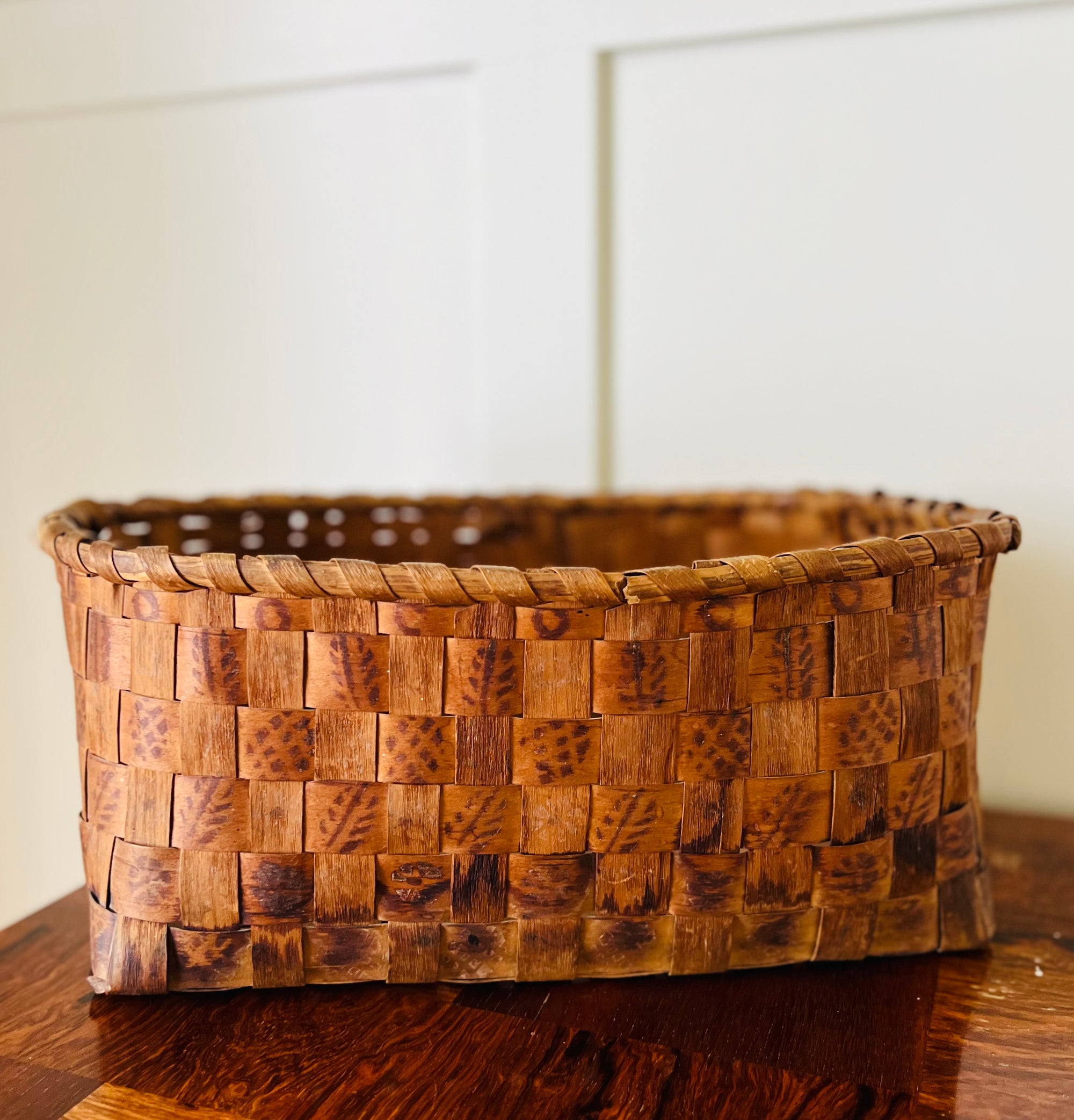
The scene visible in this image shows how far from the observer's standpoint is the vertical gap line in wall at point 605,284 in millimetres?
903

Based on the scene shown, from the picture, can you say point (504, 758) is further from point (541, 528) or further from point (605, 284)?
point (605, 284)

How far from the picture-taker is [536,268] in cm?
93

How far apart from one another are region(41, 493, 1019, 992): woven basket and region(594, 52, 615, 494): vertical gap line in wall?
0.45 meters

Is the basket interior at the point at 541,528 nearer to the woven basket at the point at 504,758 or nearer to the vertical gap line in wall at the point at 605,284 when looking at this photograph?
the vertical gap line in wall at the point at 605,284

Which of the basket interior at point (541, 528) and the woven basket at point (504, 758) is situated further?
the basket interior at point (541, 528)

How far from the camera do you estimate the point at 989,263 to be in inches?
32.2

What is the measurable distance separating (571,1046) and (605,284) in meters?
0.66

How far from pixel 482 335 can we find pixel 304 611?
0.54 m

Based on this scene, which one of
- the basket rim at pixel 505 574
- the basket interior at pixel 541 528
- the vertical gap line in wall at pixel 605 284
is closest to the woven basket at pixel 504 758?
the basket rim at pixel 505 574

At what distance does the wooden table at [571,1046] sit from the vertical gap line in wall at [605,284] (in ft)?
1.71

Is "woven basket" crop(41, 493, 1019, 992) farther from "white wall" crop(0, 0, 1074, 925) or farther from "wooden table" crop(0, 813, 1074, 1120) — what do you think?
"white wall" crop(0, 0, 1074, 925)

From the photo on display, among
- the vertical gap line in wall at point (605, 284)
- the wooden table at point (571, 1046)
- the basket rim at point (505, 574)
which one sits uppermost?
the vertical gap line in wall at point (605, 284)

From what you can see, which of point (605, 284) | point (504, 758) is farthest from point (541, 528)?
point (504, 758)

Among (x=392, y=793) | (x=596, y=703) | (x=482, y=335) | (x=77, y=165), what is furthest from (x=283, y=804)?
(x=77, y=165)
